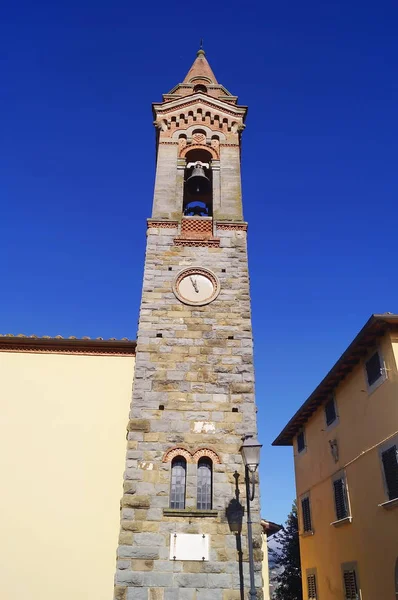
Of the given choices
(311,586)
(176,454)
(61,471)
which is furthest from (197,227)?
(311,586)

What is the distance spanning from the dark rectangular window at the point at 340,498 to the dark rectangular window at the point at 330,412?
175 cm

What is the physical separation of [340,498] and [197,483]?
6.45 meters

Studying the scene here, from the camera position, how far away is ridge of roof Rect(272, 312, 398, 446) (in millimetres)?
10289

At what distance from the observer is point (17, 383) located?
9461 millimetres

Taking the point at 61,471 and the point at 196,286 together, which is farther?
the point at 196,286

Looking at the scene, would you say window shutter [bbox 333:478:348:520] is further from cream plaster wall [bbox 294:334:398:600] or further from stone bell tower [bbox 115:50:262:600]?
stone bell tower [bbox 115:50:262:600]

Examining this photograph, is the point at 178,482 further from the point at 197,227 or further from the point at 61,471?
the point at 197,227

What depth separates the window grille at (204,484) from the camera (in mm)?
8047

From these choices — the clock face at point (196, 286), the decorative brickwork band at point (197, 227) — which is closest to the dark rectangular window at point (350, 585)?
the clock face at point (196, 286)

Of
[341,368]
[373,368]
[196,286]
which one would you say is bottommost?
[373,368]

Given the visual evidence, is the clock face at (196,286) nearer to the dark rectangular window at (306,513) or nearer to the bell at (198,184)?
the bell at (198,184)

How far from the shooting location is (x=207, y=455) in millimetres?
8375

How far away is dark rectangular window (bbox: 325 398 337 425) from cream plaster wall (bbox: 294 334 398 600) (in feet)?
0.92

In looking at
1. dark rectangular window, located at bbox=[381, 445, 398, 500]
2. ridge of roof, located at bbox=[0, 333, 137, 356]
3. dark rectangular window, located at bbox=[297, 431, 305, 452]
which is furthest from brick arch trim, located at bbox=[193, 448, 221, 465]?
dark rectangular window, located at bbox=[297, 431, 305, 452]
